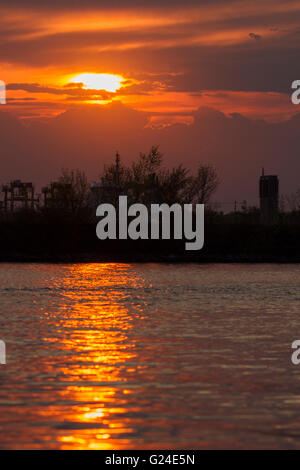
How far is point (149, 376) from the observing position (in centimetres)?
1794

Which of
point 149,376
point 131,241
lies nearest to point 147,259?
point 131,241

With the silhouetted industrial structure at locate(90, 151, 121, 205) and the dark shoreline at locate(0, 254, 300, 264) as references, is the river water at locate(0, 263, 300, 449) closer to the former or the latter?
the dark shoreline at locate(0, 254, 300, 264)

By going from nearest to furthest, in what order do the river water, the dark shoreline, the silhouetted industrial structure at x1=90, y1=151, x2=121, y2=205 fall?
1. the river water
2. the dark shoreline
3. the silhouetted industrial structure at x1=90, y1=151, x2=121, y2=205

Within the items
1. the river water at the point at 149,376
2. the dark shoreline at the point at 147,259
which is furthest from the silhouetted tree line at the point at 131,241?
the river water at the point at 149,376

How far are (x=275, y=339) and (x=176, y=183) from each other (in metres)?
77.6

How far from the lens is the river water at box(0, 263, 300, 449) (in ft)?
42.8

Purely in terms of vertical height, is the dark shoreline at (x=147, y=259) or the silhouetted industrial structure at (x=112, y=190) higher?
the silhouetted industrial structure at (x=112, y=190)

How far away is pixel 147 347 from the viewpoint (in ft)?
74.2

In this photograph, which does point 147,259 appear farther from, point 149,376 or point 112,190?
point 149,376

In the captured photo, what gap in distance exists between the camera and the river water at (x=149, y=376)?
42.8ft

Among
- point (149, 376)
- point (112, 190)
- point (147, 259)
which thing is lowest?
point (147, 259)

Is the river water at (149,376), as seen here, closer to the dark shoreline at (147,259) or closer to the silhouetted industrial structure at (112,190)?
the dark shoreline at (147,259)

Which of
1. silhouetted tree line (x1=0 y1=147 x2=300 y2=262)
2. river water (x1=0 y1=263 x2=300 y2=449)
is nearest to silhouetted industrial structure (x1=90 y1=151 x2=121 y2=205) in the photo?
silhouetted tree line (x1=0 y1=147 x2=300 y2=262)
